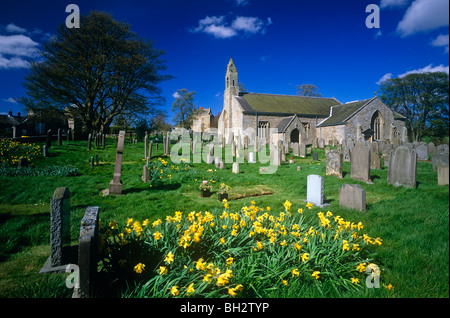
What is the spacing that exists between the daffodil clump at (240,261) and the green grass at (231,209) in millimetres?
195

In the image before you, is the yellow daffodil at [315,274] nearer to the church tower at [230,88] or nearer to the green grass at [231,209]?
the green grass at [231,209]

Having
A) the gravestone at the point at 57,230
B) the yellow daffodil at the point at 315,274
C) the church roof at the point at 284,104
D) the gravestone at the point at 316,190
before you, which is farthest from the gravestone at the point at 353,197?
the church roof at the point at 284,104

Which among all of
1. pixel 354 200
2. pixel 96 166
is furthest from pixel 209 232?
pixel 96 166

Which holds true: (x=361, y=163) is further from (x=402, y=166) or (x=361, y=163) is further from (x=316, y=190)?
(x=316, y=190)

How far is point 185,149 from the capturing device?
56.0 ft

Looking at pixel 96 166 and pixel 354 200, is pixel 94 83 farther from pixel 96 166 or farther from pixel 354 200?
pixel 354 200

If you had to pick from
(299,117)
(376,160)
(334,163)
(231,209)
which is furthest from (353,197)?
(299,117)

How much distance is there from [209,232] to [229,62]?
106ft

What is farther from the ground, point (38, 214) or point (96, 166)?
point (96, 166)

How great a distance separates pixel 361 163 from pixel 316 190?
3736mm

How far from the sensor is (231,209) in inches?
→ 208

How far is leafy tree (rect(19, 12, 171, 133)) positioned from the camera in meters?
18.4

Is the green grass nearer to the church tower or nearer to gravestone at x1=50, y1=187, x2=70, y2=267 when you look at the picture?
gravestone at x1=50, y1=187, x2=70, y2=267
